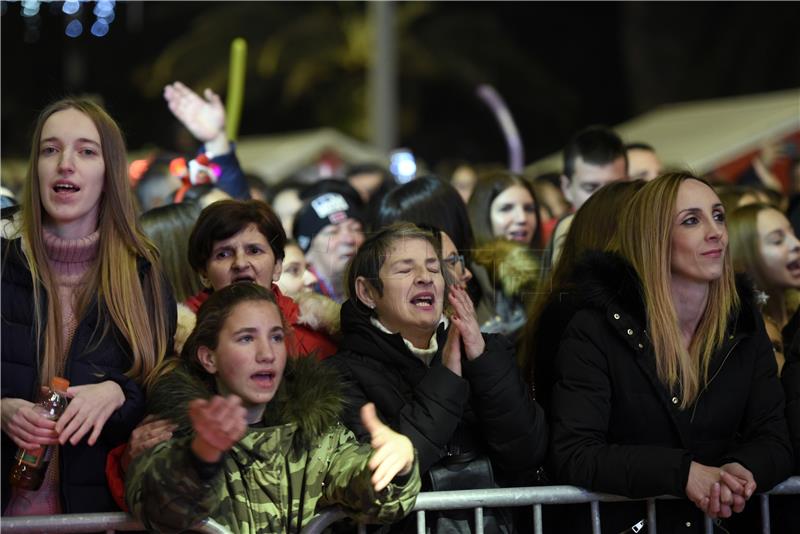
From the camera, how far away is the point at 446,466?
4.45 metres

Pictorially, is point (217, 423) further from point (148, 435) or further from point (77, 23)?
point (77, 23)

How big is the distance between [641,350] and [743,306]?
46cm

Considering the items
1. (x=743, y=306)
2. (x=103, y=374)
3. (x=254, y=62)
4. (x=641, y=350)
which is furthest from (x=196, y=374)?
(x=254, y=62)

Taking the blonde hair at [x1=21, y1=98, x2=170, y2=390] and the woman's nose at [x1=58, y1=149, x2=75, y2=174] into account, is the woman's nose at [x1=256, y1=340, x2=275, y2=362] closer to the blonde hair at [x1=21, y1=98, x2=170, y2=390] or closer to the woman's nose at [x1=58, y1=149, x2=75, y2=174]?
the blonde hair at [x1=21, y1=98, x2=170, y2=390]

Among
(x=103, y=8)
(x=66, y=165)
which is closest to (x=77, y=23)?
(x=103, y=8)

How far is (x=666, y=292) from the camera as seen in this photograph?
4.66m

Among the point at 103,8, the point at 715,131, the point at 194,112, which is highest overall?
the point at 103,8

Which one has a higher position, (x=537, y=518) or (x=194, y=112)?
(x=194, y=112)

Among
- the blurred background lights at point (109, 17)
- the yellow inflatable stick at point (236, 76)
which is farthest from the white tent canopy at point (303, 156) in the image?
the blurred background lights at point (109, 17)

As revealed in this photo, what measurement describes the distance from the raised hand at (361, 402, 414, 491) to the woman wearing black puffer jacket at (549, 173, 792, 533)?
636 millimetres

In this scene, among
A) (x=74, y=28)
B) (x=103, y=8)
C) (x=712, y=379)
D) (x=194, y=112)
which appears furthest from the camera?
(x=74, y=28)

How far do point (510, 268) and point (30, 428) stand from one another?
7.64ft

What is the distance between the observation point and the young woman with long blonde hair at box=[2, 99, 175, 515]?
166 inches

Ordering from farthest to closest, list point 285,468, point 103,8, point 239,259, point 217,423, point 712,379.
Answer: point 103,8, point 239,259, point 712,379, point 285,468, point 217,423
